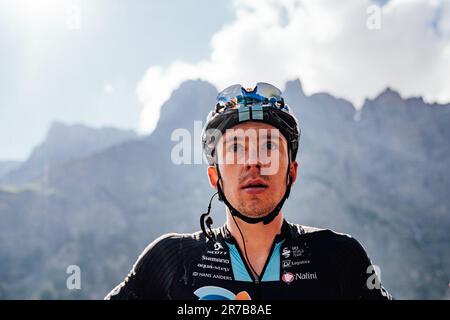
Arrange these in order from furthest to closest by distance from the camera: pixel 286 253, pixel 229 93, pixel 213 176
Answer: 1. pixel 229 93
2. pixel 213 176
3. pixel 286 253

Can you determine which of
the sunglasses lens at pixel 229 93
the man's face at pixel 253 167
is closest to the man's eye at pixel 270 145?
the man's face at pixel 253 167

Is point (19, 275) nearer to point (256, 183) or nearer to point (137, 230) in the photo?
point (137, 230)

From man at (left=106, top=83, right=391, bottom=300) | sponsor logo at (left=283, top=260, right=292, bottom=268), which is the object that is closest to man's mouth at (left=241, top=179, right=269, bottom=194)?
man at (left=106, top=83, right=391, bottom=300)

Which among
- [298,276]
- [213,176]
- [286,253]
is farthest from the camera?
[213,176]

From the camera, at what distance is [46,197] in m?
Answer: 197

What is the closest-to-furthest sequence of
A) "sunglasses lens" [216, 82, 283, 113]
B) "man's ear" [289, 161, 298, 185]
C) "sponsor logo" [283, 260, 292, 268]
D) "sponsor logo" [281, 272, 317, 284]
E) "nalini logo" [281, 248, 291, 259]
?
"sponsor logo" [281, 272, 317, 284]
"sponsor logo" [283, 260, 292, 268]
"nalini logo" [281, 248, 291, 259]
"man's ear" [289, 161, 298, 185]
"sunglasses lens" [216, 82, 283, 113]

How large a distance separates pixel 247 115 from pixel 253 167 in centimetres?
90

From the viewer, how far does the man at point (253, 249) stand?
4.84m

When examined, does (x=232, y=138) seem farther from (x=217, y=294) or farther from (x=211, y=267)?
(x=217, y=294)

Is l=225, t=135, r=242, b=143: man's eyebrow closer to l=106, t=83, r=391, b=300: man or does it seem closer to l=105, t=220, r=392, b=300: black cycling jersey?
l=106, t=83, r=391, b=300: man

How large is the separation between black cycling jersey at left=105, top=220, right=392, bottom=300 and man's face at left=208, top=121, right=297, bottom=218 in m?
0.62

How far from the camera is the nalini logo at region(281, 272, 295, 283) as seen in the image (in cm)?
489

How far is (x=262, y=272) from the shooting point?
500 centimetres

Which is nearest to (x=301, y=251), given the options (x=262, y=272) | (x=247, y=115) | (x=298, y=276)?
(x=298, y=276)
